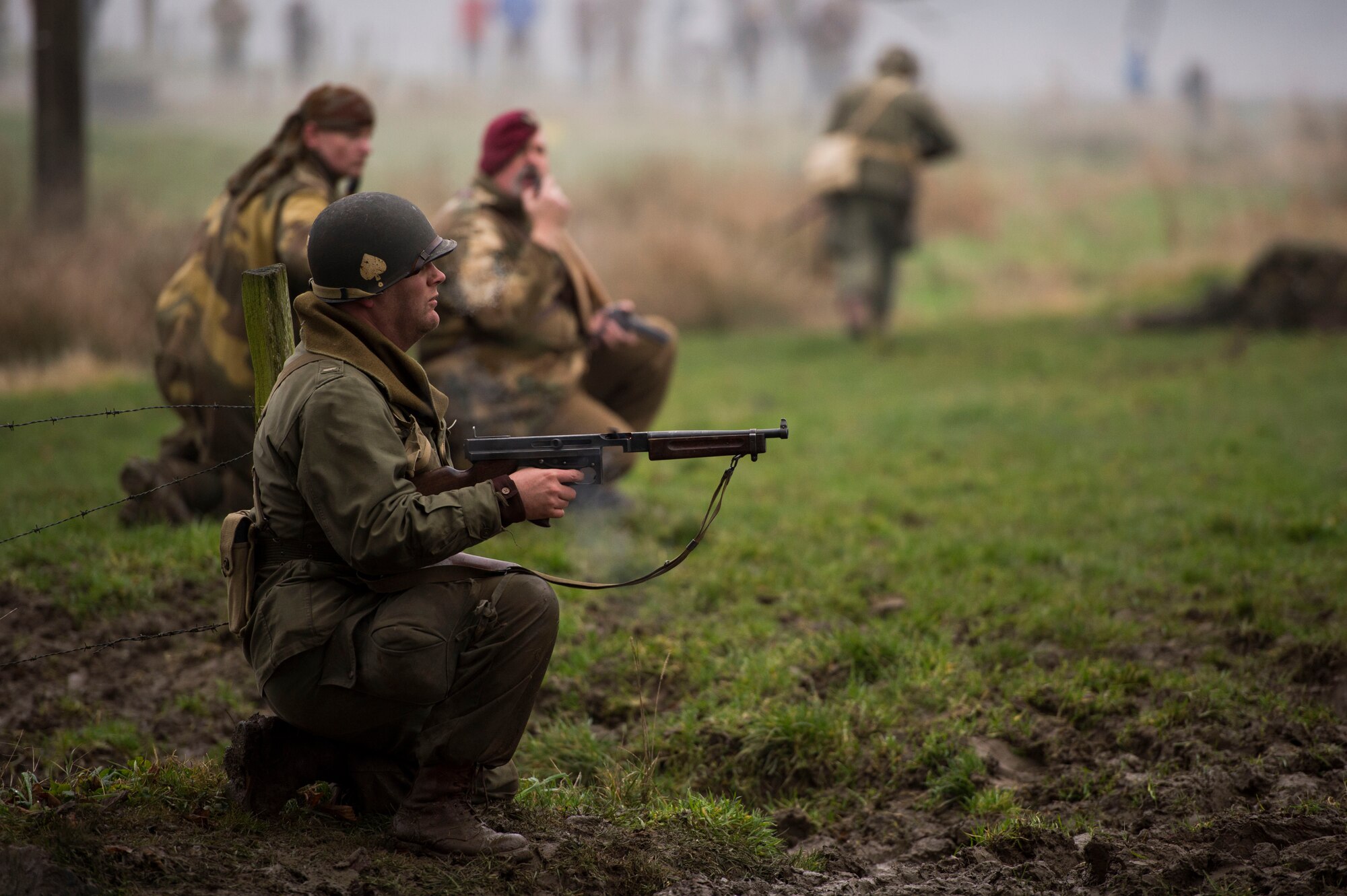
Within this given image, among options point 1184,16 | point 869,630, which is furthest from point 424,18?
point 869,630

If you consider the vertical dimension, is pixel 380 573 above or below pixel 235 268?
below

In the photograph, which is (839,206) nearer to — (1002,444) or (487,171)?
(1002,444)

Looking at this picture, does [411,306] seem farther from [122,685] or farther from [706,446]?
[122,685]

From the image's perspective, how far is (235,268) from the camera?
5805 millimetres

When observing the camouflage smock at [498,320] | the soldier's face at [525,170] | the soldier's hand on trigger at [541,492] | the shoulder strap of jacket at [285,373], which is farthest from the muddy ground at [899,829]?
the soldier's face at [525,170]

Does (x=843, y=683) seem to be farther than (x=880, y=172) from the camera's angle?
No

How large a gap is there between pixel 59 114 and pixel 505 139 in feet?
31.7

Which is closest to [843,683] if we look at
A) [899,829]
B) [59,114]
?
[899,829]

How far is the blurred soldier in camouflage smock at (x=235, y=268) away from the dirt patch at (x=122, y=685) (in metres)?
0.87

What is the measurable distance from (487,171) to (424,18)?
100 ft

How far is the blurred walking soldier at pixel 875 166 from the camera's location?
1324 cm

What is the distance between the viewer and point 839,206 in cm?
1373

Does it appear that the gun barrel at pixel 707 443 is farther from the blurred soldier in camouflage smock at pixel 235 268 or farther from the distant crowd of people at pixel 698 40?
the distant crowd of people at pixel 698 40

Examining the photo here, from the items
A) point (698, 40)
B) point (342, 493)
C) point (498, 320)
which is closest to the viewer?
point (342, 493)
